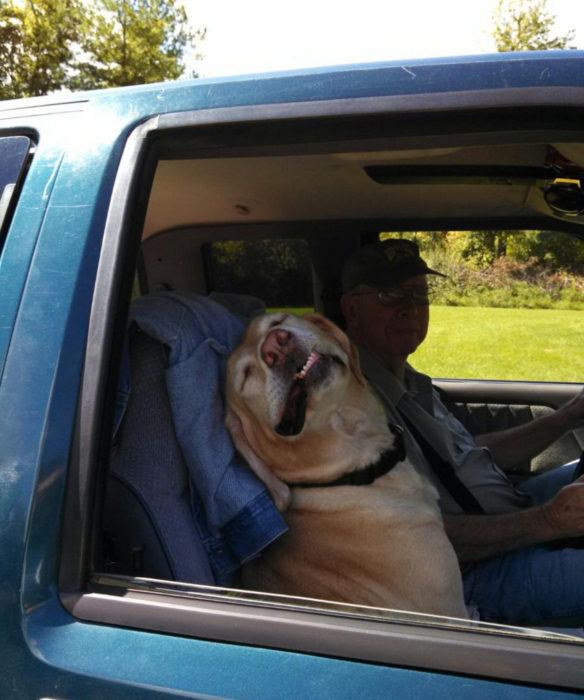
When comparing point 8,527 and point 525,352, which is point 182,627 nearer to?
point 8,527

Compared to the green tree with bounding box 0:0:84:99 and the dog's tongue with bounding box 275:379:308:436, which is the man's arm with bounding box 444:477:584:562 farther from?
the green tree with bounding box 0:0:84:99

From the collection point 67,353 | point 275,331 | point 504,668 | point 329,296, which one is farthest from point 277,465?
point 329,296

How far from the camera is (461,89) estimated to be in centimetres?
112

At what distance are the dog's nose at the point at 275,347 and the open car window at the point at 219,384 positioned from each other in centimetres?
14

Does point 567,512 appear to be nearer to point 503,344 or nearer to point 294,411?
point 294,411

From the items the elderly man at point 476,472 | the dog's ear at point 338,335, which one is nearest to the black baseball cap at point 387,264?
the elderly man at point 476,472

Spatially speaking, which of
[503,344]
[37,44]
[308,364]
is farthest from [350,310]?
[37,44]

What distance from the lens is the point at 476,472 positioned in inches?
94.6

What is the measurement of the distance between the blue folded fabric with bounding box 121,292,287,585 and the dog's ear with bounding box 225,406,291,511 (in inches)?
0.7

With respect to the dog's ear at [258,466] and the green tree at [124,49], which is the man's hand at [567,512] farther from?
the green tree at [124,49]

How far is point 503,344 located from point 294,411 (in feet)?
5.86

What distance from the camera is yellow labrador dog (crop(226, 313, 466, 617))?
1.60 metres

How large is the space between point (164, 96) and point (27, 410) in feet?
1.96

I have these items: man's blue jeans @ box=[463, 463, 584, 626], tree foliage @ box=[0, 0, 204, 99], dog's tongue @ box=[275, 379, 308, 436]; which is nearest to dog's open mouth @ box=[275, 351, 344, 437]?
dog's tongue @ box=[275, 379, 308, 436]
